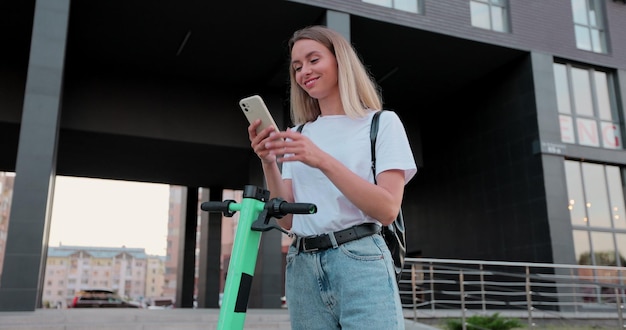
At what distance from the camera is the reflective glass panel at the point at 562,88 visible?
1429 centimetres

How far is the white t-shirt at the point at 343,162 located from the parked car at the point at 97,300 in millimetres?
21495

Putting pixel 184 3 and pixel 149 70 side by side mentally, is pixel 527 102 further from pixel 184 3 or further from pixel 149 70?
pixel 149 70

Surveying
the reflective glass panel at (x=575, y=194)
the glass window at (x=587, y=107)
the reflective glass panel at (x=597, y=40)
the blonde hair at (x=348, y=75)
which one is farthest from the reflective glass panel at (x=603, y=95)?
the blonde hair at (x=348, y=75)

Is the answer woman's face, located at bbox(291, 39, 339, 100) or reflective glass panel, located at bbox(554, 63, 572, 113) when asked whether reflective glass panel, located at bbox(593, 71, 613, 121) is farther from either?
woman's face, located at bbox(291, 39, 339, 100)

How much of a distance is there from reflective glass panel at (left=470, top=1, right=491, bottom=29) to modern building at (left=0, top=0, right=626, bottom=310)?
0.12 ft

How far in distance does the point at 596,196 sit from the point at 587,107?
2.42 metres

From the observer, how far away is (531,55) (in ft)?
45.3

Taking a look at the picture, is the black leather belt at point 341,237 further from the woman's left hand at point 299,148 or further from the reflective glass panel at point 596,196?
the reflective glass panel at point 596,196

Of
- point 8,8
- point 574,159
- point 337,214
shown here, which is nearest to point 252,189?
point 337,214

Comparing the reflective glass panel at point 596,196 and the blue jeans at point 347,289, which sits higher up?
the reflective glass panel at point 596,196

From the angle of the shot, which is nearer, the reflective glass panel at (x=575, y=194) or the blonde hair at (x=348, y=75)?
the blonde hair at (x=348, y=75)

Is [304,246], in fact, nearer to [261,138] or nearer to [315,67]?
[261,138]

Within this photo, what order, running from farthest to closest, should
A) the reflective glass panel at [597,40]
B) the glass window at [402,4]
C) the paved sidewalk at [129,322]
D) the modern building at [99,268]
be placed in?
the modern building at [99,268] → the reflective glass panel at [597,40] → the glass window at [402,4] → the paved sidewalk at [129,322]

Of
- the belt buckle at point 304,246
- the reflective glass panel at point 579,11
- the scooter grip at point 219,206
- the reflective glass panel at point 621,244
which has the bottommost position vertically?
the belt buckle at point 304,246
